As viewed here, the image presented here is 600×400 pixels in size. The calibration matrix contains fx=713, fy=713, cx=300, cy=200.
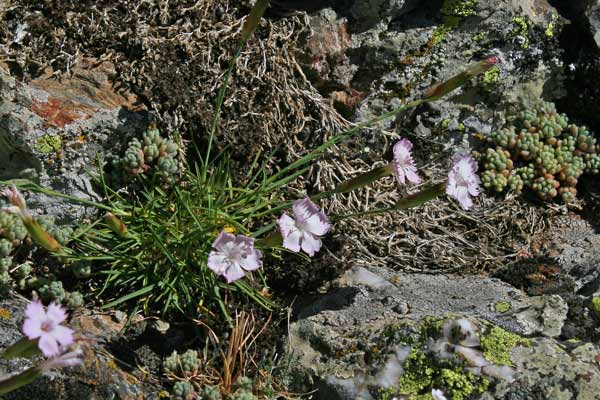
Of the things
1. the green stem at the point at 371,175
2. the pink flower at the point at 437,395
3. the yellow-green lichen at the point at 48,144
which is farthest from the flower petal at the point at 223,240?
the yellow-green lichen at the point at 48,144

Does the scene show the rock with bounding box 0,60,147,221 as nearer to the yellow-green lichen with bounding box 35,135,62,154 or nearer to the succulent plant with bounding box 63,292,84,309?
the yellow-green lichen with bounding box 35,135,62,154

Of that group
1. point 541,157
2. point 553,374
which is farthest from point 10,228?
point 541,157

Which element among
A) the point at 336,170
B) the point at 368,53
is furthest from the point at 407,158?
the point at 368,53

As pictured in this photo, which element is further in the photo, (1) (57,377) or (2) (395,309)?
(2) (395,309)

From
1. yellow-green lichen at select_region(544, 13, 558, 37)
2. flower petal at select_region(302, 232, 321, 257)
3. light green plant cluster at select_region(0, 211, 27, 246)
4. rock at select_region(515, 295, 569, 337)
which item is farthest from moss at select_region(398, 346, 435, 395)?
yellow-green lichen at select_region(544, 13, 558, 37)

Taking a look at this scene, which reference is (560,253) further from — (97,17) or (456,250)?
(97,17)

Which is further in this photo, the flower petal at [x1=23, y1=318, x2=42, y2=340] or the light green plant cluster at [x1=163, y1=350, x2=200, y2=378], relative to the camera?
the light green plant cluster at [x1=163, y1=350, x2=200, y2=378]
